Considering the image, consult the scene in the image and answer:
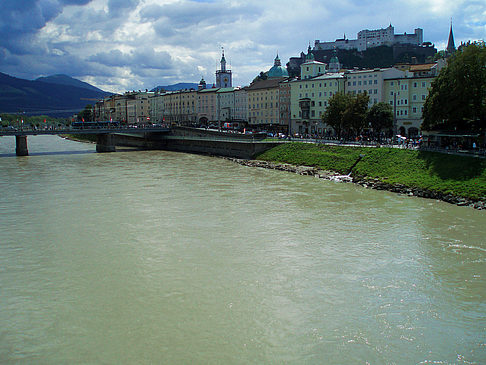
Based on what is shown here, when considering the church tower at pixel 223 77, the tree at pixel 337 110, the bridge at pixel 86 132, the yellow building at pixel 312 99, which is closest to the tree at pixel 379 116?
the tree at pixel 337 110

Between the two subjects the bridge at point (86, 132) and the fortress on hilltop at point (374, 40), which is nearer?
the bridge at point (86, 132)

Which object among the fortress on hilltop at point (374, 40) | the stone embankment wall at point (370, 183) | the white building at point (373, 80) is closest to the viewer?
the stone embankment wall at point (370, 183)

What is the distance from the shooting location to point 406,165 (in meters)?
41.1

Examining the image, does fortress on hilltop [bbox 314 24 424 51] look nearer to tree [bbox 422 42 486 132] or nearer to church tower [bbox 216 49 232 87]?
church tower [bbox 216 49 232 87]

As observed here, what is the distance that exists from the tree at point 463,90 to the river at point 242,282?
14.5 meters

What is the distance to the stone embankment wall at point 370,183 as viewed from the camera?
30709mm

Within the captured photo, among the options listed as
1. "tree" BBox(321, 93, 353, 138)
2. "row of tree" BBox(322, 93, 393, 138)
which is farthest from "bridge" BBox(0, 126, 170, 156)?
"row of tree" BBox(322, 93, 393, 138)

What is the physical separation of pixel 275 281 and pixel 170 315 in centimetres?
446

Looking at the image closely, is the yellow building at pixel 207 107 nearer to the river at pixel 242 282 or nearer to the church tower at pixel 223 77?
the church tower at pixel 223 77

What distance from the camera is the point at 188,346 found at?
13062 mm

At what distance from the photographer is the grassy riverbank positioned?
3337cm

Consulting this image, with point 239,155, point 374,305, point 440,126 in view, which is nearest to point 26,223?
point 374,305

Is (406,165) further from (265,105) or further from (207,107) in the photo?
(207,107)

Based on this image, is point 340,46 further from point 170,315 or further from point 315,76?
point 170,315
